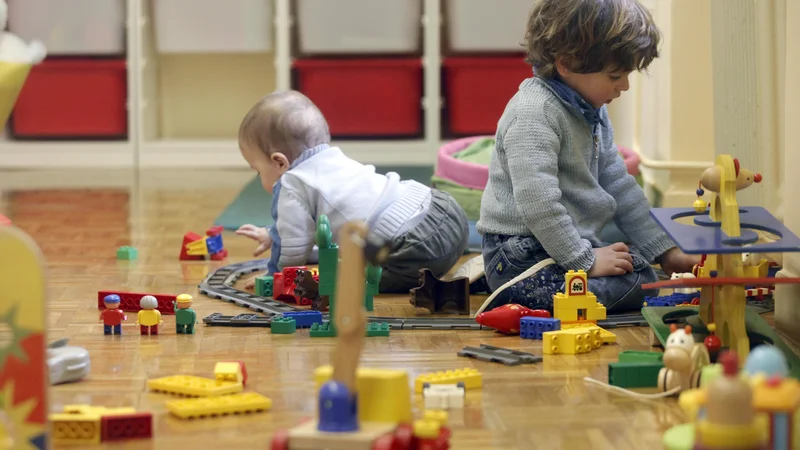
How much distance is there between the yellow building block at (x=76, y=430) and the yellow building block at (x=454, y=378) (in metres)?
→ 0.40

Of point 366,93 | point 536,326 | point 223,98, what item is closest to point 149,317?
point 536,326

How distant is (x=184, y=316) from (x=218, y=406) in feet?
1.56

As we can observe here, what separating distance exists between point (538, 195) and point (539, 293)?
0.55ft

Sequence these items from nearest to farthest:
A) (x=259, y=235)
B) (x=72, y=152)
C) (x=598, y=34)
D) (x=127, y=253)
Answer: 1. (x=598, y=34)
2. (x=259, y=235)
3. (x=127, y=253)
4. (x=72, y=152)

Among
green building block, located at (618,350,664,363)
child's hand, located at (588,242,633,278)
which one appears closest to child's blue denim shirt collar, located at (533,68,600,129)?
child's hand, located at (588,242,633,278)

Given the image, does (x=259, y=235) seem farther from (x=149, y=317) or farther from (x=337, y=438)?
(x=337, y=438)

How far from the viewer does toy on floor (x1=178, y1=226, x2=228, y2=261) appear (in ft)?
8.37

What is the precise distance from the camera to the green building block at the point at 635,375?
1.48m

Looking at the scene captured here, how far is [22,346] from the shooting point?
107cm

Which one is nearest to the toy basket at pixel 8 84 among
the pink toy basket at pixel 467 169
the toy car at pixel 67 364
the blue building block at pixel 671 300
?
the toy car at pixel 67 364

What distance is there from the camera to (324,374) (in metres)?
1.19

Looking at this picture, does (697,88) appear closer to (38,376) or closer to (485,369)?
(485,369)

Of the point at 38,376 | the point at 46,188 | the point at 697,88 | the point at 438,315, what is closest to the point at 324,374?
the point at 38,376

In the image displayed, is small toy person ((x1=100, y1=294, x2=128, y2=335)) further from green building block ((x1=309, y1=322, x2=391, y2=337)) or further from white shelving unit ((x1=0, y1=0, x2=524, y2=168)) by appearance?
white shelving unit ((x1=0, y1=0, x2=524, y2=168))
